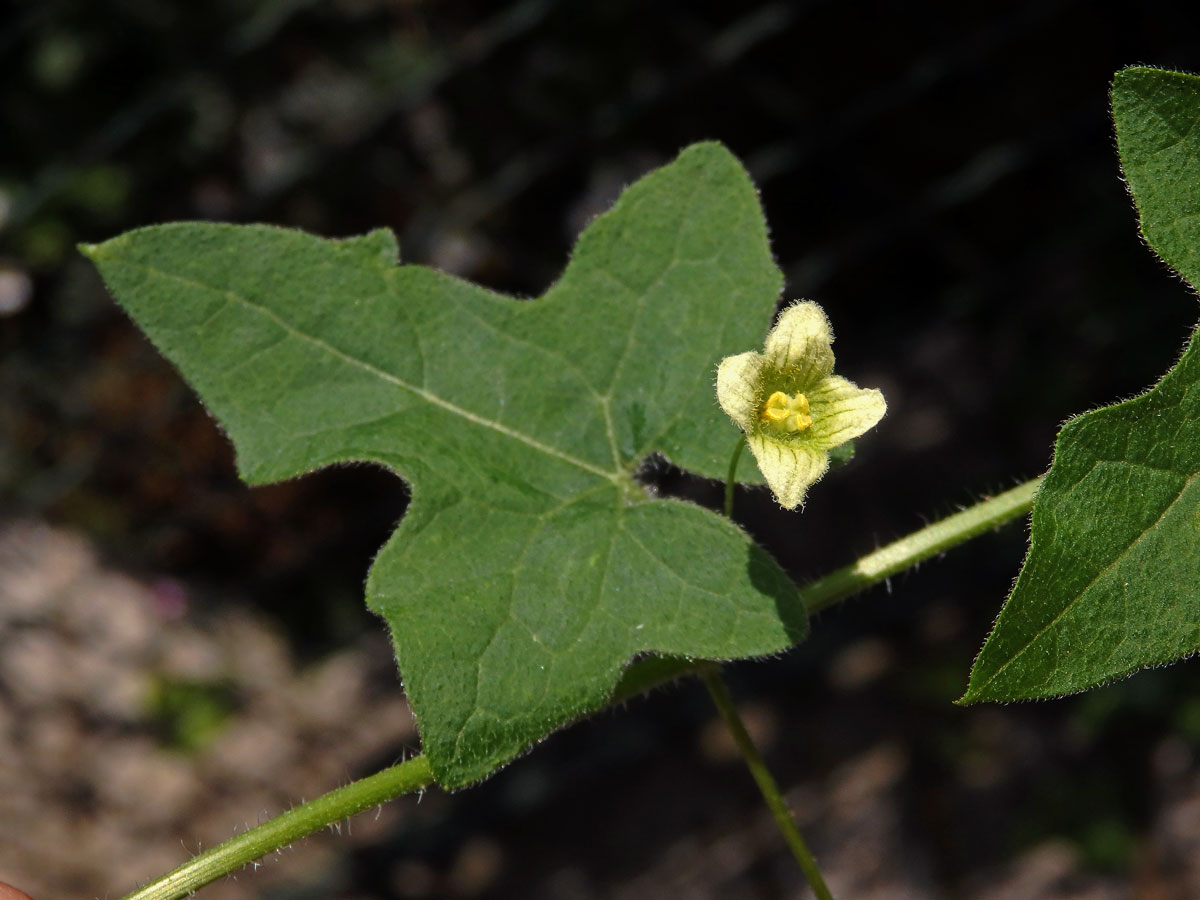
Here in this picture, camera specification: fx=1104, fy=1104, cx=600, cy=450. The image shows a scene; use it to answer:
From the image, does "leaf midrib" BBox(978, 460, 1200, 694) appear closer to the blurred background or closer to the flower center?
the flower center

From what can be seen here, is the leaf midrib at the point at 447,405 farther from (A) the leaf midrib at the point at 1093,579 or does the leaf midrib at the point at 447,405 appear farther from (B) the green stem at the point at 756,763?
(A) the leaf midrib at the point at 1093,579

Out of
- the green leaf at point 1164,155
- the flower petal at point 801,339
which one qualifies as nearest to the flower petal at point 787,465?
Result: the flower petal at point 801,339

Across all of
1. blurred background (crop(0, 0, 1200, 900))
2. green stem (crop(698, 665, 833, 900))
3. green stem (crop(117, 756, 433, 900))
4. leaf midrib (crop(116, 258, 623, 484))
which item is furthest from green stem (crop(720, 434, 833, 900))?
blurred background (crop(0, 0, 1200, 900))

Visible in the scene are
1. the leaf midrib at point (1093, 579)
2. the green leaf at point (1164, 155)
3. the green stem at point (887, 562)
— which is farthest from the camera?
the green stem at point (887, 562)

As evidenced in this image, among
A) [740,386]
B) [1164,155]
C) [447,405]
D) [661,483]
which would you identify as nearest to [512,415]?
[447,405]

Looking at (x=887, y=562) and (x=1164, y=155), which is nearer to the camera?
(x=1164, y=155)

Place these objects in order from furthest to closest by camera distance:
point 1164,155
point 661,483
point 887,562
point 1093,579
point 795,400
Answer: point 661,483
point 887,562
point 795,400
point 1164,155
point 1093,579

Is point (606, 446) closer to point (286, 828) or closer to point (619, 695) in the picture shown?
point (619, 695)

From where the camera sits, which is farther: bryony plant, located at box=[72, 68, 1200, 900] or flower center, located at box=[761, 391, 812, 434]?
flower center, located at box=[761, 391, 812, 434]
